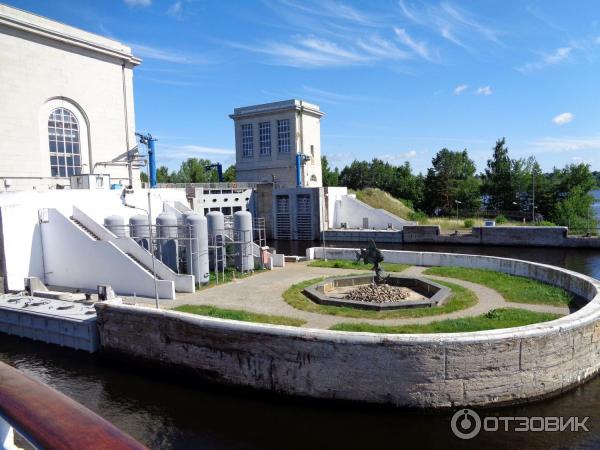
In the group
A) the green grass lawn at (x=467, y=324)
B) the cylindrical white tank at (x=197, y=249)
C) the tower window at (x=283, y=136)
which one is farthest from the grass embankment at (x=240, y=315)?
the tower window at (x=283, y=136)

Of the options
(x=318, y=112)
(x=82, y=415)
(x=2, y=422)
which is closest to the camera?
(x=82, y=415)

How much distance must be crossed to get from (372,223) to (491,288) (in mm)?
29519

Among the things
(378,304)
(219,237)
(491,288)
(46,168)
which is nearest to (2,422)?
(378,304)

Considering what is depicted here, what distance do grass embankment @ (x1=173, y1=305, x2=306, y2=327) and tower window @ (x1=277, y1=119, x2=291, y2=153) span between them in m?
36.5

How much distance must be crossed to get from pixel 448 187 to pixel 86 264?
46.1m

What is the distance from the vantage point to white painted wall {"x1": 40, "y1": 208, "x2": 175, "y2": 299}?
717 inches

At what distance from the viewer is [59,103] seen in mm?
30719

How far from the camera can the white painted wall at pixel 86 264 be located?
717 inches

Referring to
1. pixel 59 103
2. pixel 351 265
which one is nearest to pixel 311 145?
pixel 59 103

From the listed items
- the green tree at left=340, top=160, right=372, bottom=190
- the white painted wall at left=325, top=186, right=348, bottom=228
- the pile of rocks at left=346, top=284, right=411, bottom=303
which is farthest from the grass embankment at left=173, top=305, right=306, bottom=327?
the green tree at left=340, top=160, right=372, bottom=190

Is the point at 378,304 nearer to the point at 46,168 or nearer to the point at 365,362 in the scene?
the point at 365,362

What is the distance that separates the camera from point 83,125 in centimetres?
3234

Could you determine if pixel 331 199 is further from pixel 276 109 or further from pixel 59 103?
pixel 59 103

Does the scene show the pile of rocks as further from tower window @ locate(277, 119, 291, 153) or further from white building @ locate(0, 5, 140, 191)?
tower window @ locate(277, 119, 291, 153)
